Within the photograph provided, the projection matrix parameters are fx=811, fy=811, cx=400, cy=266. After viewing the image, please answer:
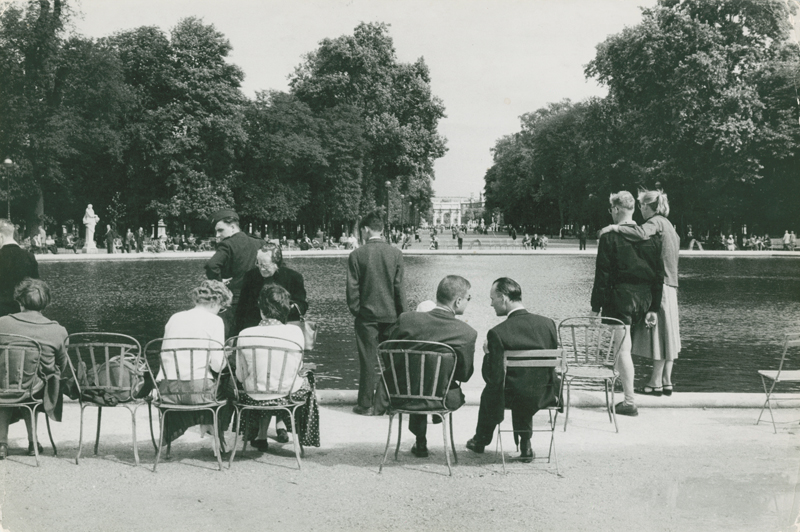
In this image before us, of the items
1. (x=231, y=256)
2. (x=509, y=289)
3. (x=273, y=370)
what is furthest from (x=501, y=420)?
(x=231, y=256)

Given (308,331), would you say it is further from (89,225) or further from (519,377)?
(89,225)

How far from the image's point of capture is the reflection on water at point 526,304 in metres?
11.0

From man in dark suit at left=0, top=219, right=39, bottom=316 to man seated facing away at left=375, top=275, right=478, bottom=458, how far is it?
354cm

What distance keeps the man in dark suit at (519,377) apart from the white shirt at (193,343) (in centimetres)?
192

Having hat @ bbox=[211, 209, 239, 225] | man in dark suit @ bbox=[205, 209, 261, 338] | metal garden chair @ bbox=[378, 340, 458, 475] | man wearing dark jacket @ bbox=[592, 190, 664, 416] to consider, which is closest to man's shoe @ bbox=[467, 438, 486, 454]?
metal garden chair @ bbox=[378, 340, 458, 475]

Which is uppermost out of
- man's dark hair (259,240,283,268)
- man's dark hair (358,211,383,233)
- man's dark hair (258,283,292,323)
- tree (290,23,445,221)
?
tree (290,23,445,221)

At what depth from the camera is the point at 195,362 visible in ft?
18.9

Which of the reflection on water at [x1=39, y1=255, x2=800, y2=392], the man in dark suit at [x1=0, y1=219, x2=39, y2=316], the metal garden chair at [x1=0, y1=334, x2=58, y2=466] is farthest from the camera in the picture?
the reflection on water at [x1=39, y1=255, x2=800, y2=392]

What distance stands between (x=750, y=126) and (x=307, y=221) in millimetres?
33515

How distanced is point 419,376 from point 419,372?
0.10 ft

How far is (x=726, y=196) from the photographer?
47469 millimetres

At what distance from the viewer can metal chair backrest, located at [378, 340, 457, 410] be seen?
217 inches

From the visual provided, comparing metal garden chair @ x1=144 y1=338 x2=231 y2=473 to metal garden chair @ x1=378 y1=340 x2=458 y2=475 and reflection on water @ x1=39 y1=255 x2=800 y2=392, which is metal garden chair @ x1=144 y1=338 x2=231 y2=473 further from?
reflection on water @ x1=39 y1=255 x2=800 y2=392

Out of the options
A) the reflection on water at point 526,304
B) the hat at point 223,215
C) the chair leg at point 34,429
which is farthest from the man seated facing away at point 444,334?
the reflection on water at point 526,304
